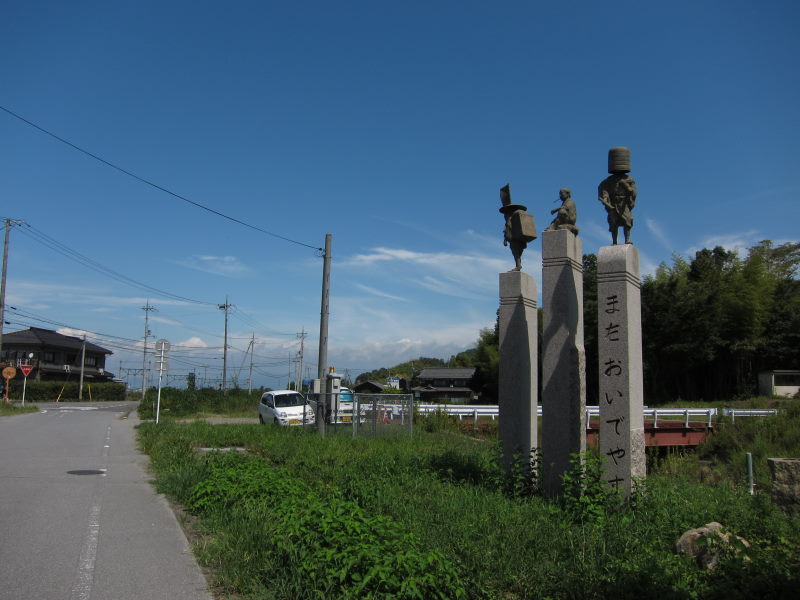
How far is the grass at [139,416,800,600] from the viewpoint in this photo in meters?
4.58

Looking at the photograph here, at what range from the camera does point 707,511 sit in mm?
6863

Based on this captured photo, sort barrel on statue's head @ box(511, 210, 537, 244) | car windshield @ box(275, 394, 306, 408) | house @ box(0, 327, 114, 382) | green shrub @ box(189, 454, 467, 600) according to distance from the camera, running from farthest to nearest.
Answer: house @ box(0, 327, 114, 382), car windshield @ box(275, 394, 306, 408), barrel on statue's head @ box(511, 210, 537, 244), green shrub @ box(189, 454, 467, 600)

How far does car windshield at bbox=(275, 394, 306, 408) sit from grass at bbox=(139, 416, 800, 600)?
1541 centimetres

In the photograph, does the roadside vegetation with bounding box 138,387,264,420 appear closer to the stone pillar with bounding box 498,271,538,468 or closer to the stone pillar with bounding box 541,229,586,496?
the stone pillar with bounding box 498,271,538,468

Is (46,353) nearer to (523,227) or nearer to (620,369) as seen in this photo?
(523,227)

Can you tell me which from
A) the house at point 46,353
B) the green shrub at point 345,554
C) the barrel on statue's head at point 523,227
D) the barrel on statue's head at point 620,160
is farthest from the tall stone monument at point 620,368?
the house at point 46,353

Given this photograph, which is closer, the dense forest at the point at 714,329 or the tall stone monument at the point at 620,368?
the tall stone monument at the point at 620,368

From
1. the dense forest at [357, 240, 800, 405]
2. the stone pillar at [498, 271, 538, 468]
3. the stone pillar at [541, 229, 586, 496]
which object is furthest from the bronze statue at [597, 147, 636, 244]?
the dense forest at [357, 240, 800, 405]

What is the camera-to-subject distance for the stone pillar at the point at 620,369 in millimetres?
7848

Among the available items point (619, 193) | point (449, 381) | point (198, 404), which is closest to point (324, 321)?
point (619, 193)

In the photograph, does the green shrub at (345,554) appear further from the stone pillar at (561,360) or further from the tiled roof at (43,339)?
the tiled roof at (43,339)

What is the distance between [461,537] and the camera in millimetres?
5863

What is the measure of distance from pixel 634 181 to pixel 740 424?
18.0 meters

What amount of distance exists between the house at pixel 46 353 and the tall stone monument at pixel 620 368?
7012 cm
